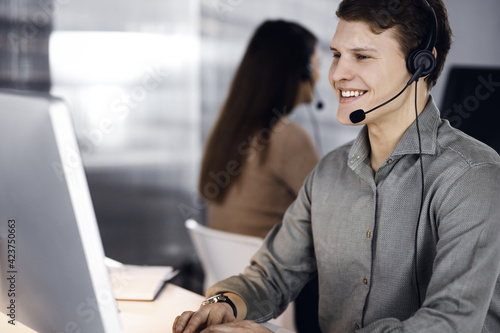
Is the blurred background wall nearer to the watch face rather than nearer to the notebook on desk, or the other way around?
the notebook on desk

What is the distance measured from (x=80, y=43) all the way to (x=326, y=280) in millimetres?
2194

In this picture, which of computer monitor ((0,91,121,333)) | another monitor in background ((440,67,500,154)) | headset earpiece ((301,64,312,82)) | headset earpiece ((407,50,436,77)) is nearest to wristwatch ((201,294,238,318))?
computer monitor ((0,91,121,333))

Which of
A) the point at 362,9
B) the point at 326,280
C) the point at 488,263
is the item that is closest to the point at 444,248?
the point at 488,263

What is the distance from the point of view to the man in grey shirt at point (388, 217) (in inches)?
37.4

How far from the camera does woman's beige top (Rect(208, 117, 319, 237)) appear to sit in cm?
201

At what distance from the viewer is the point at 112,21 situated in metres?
3.00

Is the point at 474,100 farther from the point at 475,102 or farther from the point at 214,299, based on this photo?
the point at 214,299

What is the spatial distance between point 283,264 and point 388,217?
0.29m

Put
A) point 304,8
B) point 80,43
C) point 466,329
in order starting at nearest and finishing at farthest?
point 466,329 → point 80,43 → point 304,8

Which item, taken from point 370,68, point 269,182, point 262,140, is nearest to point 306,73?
point 262,140

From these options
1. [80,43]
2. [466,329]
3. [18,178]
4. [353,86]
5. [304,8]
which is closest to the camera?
[18,178]

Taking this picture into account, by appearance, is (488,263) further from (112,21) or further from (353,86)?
(112,21)

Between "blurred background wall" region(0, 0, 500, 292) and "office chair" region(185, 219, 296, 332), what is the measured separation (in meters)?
1.41

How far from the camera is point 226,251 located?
1.73m
